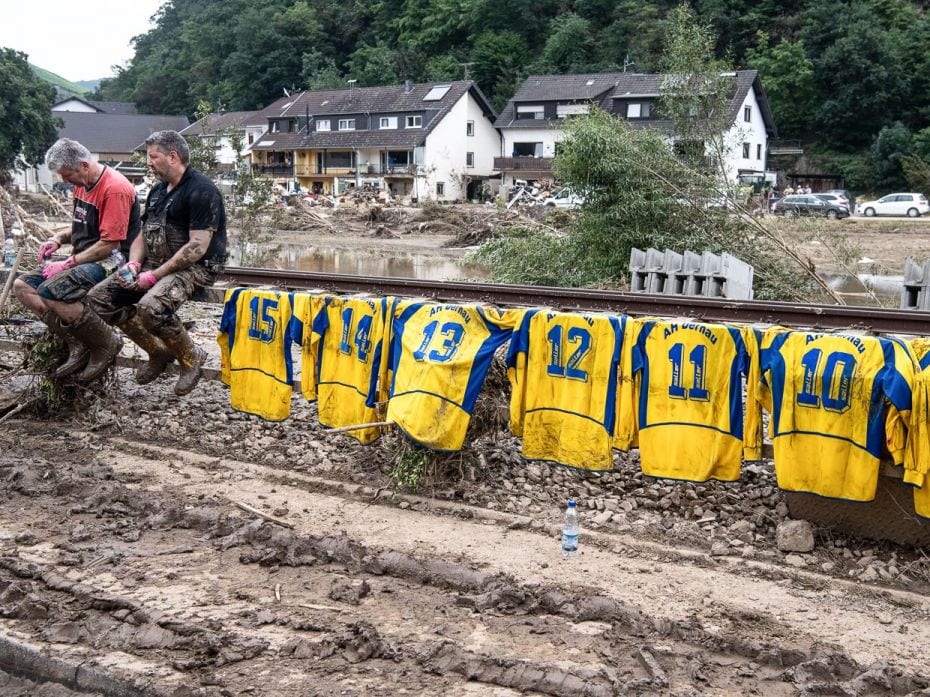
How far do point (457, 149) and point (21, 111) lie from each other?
97.3ft

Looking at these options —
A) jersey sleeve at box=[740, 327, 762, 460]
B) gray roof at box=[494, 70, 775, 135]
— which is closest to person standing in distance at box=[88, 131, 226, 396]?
jersey sleeve at box=[740, 327, 762, 460]

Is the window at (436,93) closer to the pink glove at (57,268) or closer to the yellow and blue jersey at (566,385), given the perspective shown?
the pink glove at (57,268)

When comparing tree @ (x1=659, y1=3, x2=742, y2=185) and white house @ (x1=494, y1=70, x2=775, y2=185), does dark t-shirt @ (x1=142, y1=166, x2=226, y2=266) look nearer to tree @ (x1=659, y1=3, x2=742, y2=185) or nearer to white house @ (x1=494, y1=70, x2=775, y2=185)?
tree @ (x1=659, y1=3, x2=742, y2=185)

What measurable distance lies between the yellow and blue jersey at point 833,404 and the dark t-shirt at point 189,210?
431 cm

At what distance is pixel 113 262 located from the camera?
7.65m

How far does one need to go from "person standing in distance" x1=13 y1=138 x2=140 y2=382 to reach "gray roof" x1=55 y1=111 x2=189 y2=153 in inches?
3437

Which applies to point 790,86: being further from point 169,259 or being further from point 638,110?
point 169,259

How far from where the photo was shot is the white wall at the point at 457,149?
6825 centimetres

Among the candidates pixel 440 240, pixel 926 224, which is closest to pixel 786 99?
pixel 926 224

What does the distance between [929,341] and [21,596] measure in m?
4.85

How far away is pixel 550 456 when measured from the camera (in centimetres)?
610

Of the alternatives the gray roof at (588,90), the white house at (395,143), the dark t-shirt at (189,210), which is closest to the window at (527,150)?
the gray roof at (588,90)

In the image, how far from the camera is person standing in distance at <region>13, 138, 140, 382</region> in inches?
287

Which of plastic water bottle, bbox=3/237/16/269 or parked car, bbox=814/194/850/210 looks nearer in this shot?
plastic water bottle, bbox=3/237/16/269
